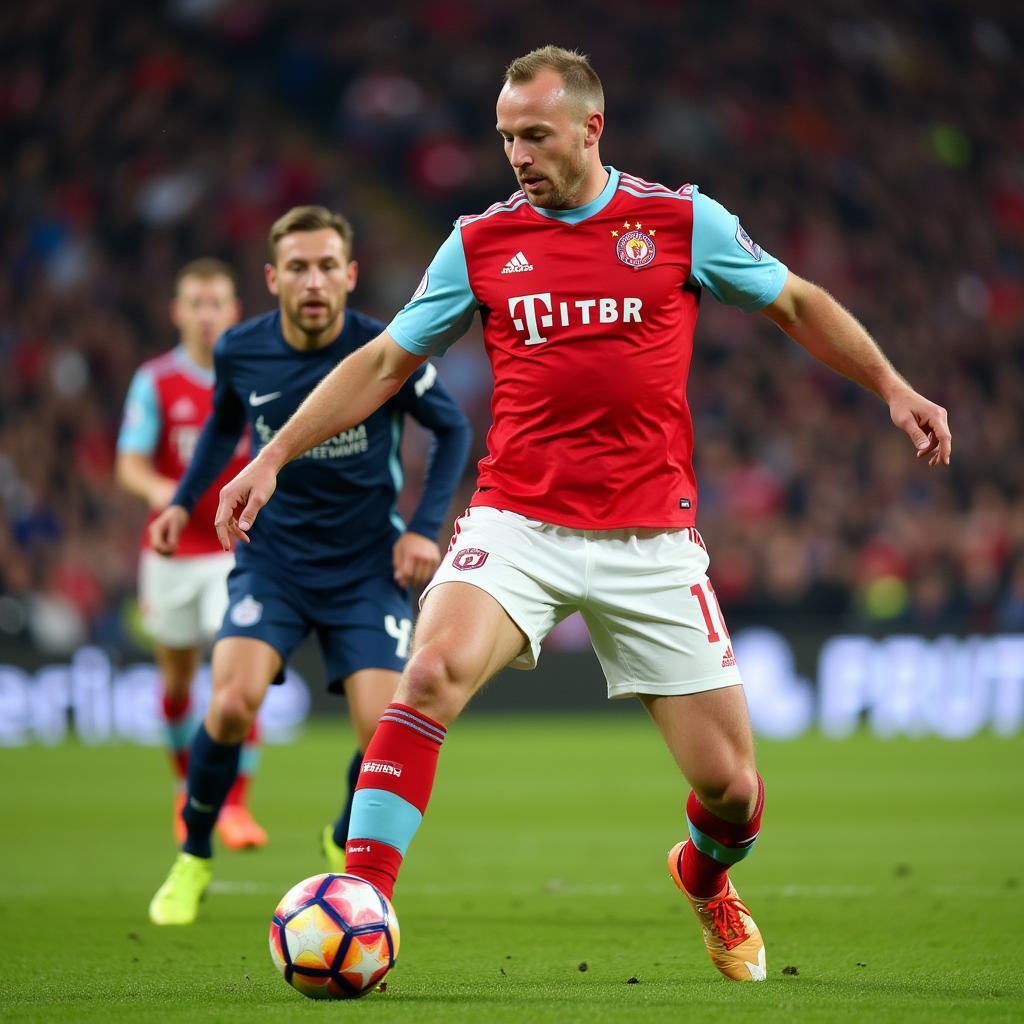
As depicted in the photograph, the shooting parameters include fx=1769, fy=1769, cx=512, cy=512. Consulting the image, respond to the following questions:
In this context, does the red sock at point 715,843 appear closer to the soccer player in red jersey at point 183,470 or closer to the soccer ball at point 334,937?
the soccer ball at point 334,937

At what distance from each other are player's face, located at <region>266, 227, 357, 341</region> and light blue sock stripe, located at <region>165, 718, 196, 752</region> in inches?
115

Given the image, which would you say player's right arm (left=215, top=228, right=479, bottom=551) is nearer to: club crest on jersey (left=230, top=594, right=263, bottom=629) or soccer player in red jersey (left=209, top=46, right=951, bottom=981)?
soccer player in red jersey (left=209, top=46, right=951, bottom=981)

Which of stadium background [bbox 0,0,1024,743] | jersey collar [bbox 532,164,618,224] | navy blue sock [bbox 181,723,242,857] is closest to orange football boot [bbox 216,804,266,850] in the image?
navy blue sock [bbox 181,723,242,857]

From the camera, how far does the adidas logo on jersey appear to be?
15.2 feet

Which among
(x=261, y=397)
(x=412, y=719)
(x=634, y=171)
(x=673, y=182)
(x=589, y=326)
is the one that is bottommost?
(x=412, y=719)

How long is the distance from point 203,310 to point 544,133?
4344 millimetres

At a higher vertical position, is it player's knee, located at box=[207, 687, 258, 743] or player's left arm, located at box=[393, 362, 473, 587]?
player's left arm, located at box=[393, 362, 473, 587]

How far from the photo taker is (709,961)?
5.21 m

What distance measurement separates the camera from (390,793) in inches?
169

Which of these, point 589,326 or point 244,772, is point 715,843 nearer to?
point 589,326

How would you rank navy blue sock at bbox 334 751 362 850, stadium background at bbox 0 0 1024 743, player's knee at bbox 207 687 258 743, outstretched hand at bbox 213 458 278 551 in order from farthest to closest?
stadium background at bbox 0 0 1024 743 → navy blue sock at bbox 334 751 362 850 → player's knee at bbox 207 687 258 743 → outstretched hand at bbox 213 458 278 551

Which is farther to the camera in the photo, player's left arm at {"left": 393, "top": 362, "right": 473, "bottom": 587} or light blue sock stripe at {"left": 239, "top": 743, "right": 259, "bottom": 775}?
light blue sock stripe at {"left": 239, "top": 743, "right": 259, "bottom": 775}

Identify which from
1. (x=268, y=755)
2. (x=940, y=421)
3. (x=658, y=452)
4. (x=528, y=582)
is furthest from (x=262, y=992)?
(x=268, y=755)

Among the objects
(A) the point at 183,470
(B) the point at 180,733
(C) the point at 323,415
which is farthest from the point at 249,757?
(C) the point at 323,415
